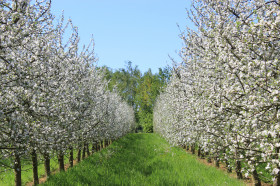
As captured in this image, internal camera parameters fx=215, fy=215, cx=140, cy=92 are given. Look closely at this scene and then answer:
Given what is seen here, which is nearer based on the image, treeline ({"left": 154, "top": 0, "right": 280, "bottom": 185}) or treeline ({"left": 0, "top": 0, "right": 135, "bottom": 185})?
treeline ({"left": 154, "top": 0, "right": 280, "bottom": 185})

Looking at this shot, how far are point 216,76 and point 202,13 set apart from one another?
12.3ft

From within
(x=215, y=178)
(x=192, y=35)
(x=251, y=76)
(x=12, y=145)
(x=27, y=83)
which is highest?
(x=192, y=35)

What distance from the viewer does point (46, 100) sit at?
7.61 metres

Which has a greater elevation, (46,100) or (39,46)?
(39,46)

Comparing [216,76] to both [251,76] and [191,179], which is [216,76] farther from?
[191,179]

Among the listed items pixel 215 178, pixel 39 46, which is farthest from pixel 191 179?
pixel 39 46

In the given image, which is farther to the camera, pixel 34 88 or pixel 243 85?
pixel 34 88

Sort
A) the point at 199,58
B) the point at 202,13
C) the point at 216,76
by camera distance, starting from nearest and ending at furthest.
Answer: the point at 216,76 → the point at 202,13 → the point at 199,58

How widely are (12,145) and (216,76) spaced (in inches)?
268

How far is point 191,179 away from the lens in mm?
8266

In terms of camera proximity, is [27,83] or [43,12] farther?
[43,12]

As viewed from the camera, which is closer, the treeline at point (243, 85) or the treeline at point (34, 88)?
the treeline at point (243, 85)

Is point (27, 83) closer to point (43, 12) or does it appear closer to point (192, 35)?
point (43, 12)

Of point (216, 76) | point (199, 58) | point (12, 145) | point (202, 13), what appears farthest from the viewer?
point (199, 58)
